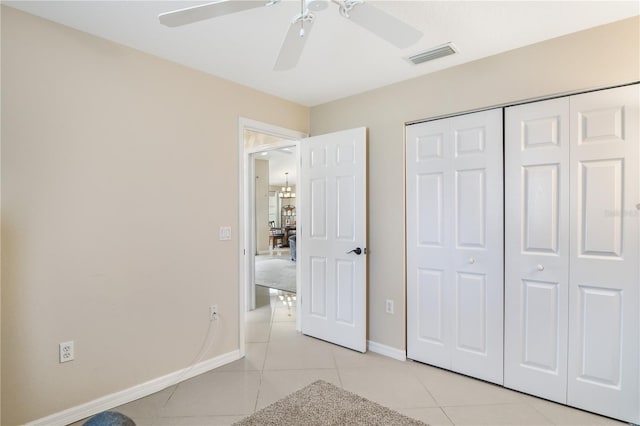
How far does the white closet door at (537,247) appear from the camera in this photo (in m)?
2.25

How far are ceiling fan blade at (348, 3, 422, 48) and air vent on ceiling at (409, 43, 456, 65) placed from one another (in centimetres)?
97

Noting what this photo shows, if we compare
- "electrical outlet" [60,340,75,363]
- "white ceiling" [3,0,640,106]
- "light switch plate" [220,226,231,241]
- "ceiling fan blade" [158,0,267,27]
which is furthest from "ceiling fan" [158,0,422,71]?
"electrical outlet" [60,340,75,363]

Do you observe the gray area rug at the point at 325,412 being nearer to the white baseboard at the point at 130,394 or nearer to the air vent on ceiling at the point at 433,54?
the white baseboard at the point at 130,394

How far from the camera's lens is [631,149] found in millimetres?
2018

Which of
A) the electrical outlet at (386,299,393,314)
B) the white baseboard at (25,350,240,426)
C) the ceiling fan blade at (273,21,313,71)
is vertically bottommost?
the white baseboard at (25,350,240,426)

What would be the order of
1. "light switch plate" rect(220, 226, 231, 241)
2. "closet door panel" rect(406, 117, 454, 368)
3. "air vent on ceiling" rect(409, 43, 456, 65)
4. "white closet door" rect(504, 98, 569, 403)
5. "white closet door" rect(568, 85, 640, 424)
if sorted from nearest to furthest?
"white closet door" rect(568, 85, 640, 424), "white closet door" rect(504, 98, 569, 403), "air vent on ceiling" rect(409, 43, 456, 65), "closet door panel" rect(406, 117, 454, 368), "light switch plate" rect(220, 226, 231, 241)

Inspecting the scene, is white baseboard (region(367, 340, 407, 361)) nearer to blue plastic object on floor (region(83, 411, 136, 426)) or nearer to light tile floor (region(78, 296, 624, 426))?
light tile floor (region(78, 296, 624, 426))

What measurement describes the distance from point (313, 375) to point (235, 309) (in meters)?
0.90

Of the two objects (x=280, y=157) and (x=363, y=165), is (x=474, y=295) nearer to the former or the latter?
Answer: (x=363, y=165)

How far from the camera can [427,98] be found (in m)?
2.83

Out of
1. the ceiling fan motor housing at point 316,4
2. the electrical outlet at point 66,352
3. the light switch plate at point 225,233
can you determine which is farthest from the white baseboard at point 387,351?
the ceiling fan motor housing at point 316,4

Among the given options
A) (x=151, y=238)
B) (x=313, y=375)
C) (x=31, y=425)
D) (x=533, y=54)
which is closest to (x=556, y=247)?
(x=533, y=54)

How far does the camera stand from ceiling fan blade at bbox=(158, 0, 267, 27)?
1324 millimetres

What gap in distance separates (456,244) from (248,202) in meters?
2.81
